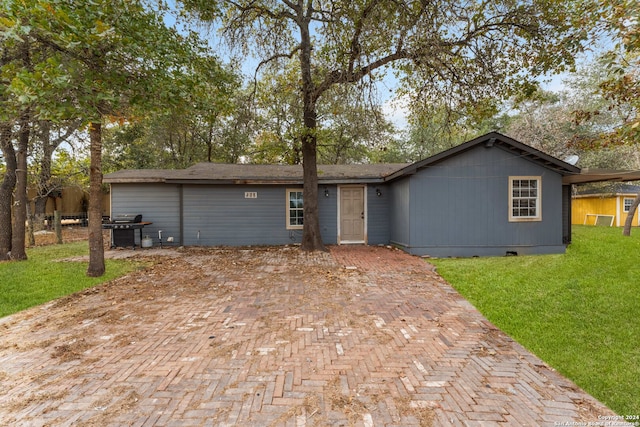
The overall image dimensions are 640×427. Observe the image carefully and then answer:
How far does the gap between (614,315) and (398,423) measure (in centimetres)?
362

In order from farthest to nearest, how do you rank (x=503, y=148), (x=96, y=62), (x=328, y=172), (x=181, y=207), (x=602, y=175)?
(x=328, y=172), (x=181, y=207), (x=503, y=148), (x=602, y=175), (x=96, y=62)

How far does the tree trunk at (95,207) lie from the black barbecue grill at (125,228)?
360 cm

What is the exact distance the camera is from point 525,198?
8500 mm

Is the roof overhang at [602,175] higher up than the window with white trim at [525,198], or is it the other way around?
the roof overhang at [602,175]

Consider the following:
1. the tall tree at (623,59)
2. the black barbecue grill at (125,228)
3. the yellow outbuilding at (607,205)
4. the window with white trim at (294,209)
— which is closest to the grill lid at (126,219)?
the black barbecue grill at (125,228)

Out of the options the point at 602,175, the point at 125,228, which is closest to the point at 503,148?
the point at 602,175

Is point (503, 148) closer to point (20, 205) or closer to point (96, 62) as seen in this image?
point (96, 62)

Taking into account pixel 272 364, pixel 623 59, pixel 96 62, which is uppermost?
pixel 96 62

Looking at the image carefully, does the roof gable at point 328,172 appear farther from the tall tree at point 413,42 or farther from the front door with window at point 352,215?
the tall tree at point 413,42

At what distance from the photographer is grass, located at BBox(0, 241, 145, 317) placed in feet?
15.2

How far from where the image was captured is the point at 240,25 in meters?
8.22

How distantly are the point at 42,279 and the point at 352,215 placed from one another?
8.15 m

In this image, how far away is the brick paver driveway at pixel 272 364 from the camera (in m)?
2.14

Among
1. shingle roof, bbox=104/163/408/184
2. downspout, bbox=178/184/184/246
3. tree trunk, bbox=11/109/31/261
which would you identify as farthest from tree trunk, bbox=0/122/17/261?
downspout, bbox=178/184/184/246
